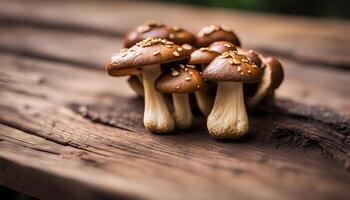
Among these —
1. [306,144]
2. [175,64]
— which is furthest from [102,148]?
[306,144]

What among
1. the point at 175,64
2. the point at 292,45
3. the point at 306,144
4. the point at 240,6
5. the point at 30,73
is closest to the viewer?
the point at 306,144

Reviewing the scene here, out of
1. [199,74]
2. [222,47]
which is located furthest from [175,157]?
[222,47]

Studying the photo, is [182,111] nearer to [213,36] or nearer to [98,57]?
[213,36]

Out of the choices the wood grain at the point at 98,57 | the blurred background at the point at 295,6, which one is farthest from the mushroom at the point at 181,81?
the blurred background at the point at 295,6

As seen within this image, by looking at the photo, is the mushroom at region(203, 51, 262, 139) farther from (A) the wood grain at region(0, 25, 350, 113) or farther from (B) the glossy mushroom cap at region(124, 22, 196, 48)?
(A) the wood grain at region(0, 25, 350, 113)

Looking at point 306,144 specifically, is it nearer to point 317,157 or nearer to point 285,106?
point 317,157
